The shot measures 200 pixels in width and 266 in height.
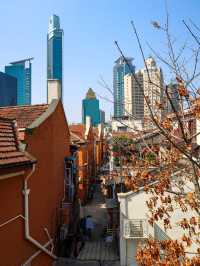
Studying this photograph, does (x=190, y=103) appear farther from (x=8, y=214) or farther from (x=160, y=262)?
(x=8, y=214)

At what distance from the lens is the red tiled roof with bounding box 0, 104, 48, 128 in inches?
498

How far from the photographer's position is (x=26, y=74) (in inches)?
5605

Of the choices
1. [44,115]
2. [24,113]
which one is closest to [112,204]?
[44,115]

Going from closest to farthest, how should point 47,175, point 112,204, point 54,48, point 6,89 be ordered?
point 47,175 → point 112,204 → point 6,89 → point 54,48

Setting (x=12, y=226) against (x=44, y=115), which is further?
(x=44, y=115)

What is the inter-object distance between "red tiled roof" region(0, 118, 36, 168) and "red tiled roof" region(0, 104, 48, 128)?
7.47 feet

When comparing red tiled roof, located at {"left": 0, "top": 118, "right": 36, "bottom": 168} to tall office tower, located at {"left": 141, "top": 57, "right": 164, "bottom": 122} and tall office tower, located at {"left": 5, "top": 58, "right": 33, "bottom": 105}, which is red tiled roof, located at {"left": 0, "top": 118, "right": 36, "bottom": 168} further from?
tall office tower, located at {"left": 5, "top": 58, "right": 33, "bottom": 105}

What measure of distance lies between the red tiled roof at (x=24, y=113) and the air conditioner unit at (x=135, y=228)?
5357 mm

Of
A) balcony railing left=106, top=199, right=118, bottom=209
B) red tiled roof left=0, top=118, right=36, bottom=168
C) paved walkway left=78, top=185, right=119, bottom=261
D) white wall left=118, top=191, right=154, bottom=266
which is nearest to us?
red tiled roof left=0, top=118, right=36, bottom=168

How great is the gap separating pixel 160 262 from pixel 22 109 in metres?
10.9

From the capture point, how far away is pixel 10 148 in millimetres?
8594

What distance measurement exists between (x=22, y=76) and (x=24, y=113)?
425 feet

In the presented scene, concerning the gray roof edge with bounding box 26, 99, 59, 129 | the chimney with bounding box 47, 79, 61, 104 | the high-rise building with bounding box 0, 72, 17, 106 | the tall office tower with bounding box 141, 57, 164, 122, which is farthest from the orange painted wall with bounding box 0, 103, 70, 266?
the high-rise building with bounding box 0, 72, 17, 106

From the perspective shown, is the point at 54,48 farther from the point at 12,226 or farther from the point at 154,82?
the point at 154,82
